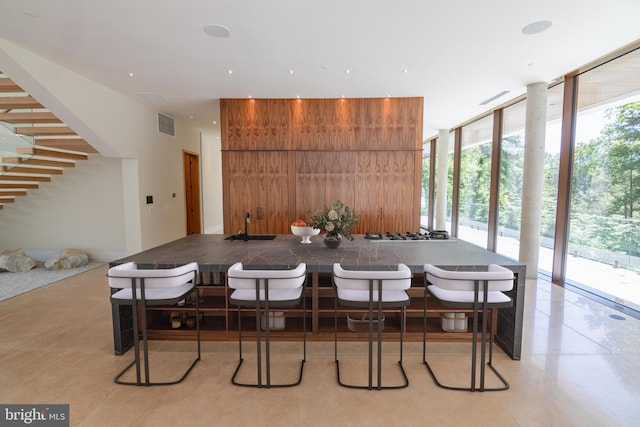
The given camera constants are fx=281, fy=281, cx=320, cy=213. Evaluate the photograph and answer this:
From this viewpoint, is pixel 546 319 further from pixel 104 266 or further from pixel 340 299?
pixel 104 266

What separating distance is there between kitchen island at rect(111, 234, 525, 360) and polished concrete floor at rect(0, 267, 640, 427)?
168mm

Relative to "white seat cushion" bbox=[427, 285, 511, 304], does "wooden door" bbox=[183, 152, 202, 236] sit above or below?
above

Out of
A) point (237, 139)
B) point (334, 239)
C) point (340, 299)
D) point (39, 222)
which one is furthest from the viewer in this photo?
point (39, 222)

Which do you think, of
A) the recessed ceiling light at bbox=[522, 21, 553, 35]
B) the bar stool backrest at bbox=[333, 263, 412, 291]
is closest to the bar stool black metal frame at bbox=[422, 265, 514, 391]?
the bar stool backrest at bbox=[333, 263, 412, 291]

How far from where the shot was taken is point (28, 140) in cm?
487

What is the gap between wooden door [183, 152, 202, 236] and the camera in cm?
774

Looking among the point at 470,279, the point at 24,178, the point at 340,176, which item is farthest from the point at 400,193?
the point at 24,178

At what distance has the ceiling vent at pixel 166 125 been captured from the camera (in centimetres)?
630

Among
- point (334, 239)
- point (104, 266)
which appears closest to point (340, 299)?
point (334, 239)

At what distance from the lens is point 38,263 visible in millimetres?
5633

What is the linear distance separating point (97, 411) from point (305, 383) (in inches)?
56.3

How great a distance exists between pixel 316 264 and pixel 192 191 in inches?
267

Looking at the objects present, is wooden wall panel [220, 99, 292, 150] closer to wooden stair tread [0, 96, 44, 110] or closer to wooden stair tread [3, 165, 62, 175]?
wooden stair tread [0, 96, 44, 110]

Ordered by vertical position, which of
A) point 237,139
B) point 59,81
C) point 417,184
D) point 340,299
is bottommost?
point 340,299
